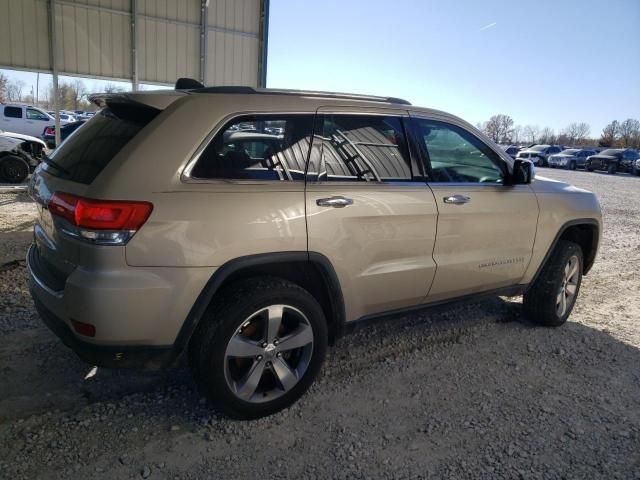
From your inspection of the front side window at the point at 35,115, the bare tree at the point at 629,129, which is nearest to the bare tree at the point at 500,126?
the bare tree at the point at 629,129

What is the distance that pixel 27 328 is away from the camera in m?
3.83

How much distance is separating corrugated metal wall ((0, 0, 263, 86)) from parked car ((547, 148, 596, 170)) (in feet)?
106

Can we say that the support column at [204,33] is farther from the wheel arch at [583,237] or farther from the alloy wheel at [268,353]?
the alloy wheel at [268,353]

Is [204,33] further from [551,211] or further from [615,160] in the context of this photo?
[615,160]

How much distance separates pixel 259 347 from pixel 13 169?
1060 cm

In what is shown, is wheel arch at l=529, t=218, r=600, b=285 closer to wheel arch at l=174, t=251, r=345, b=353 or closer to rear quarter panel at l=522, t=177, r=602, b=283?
rear quarter panel at l=522, t=177, r=602, b=283

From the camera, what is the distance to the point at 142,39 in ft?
29.6

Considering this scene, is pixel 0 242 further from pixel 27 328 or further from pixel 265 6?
pixel 265 6

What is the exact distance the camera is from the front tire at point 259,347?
2.64 metres

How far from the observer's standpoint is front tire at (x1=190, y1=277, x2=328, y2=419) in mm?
2643

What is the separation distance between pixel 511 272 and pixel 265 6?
7.48 meters

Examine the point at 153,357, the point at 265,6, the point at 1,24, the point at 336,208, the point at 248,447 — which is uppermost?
the point at 265,6

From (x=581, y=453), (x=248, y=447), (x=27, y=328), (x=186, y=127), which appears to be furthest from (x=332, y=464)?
(x=27, y=328)

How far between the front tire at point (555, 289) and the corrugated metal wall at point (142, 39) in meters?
7.09
